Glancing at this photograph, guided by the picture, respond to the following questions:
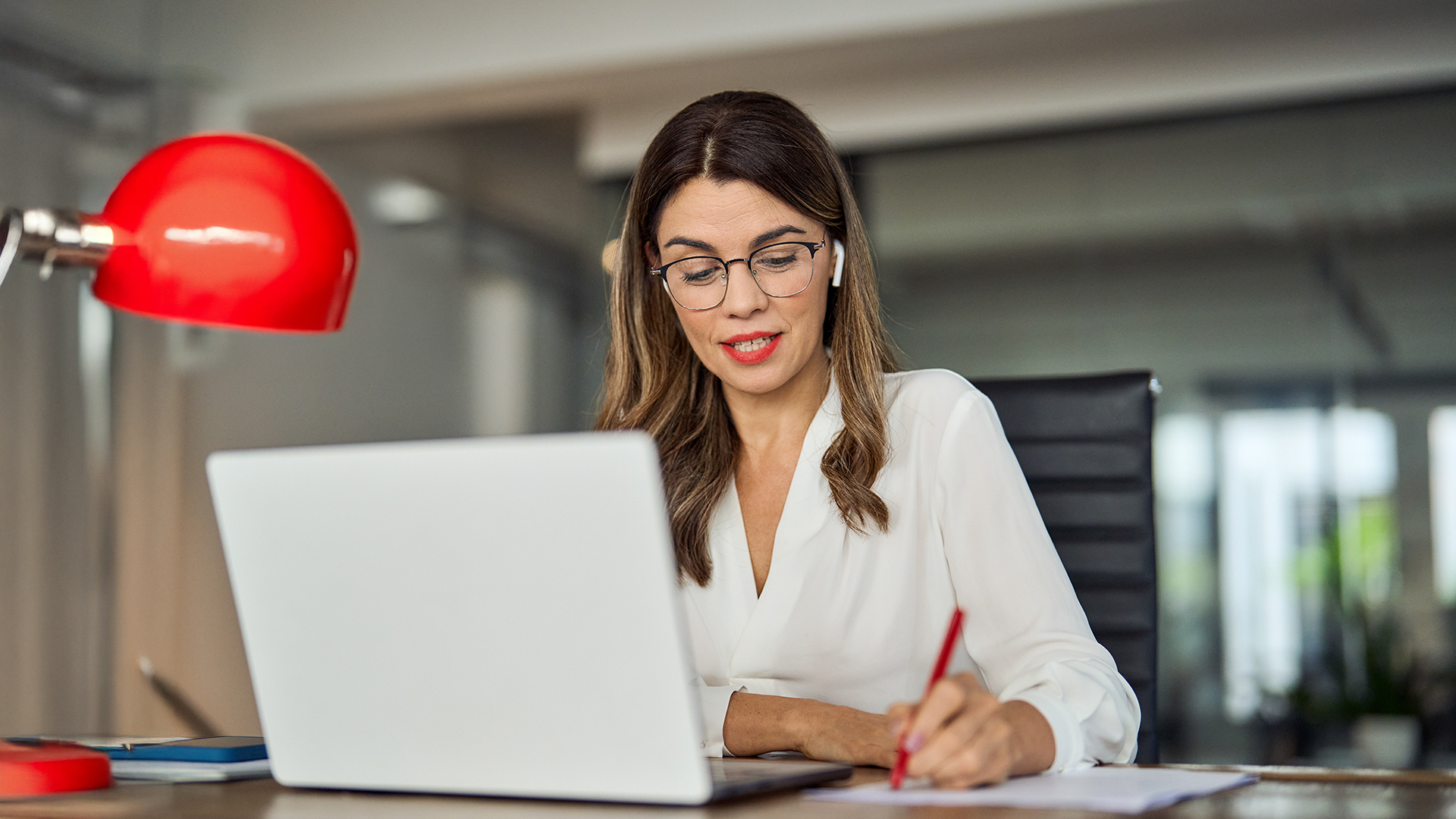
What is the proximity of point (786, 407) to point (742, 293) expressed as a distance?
22 cm

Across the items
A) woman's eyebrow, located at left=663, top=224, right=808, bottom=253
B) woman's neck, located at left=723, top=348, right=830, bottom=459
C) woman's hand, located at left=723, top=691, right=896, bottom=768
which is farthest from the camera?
woman's neck, located at left=723, top=348, right=830, bottom=459

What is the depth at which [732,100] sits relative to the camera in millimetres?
1550

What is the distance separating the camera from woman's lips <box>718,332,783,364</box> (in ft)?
5.02

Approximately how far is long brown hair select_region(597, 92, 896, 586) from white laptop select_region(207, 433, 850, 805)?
26.6 inches

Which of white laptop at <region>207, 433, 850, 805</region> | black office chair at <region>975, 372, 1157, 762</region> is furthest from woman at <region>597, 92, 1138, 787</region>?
white laptop at <region>207, 433, 850, 805</region>

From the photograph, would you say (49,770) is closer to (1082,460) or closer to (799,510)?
(799,510)

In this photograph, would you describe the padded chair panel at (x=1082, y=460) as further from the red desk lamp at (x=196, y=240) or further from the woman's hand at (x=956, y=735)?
the red desk lamp at (x=196, y=240)

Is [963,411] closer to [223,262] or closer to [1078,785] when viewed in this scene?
[1078,785]

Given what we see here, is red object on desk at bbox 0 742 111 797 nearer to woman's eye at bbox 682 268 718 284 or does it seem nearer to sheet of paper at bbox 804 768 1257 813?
sheet of paper at bbox 804 768 1257 813

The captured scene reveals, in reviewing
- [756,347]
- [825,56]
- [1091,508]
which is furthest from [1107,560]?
[825,56]

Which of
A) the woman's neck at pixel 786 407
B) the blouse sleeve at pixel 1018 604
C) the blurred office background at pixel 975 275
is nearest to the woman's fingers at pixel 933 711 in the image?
the blouse sleeve at pixel 1018 604

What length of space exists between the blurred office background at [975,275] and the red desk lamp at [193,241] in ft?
7.60

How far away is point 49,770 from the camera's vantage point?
0.92 m

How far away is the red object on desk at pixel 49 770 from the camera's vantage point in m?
0.90
